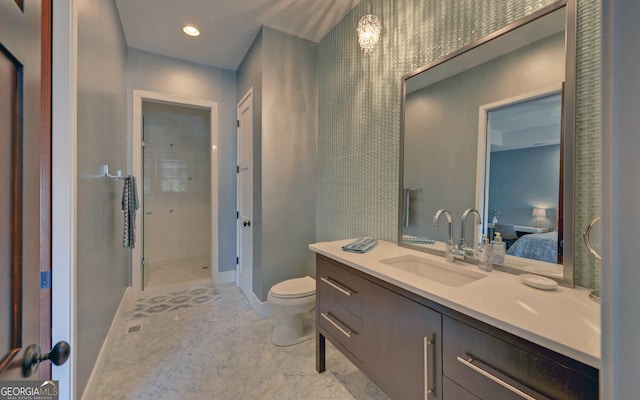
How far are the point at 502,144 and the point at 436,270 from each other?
0.76 meters

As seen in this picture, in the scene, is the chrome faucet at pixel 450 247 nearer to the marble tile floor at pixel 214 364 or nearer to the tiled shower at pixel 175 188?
the marble tile floor at pixel 214 364

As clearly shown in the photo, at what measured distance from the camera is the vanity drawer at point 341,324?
1441mm

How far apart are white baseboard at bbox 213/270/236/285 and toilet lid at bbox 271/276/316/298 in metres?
1.44

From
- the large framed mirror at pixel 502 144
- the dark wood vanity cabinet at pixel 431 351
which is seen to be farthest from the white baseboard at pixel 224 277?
the large framed mirror at pixel 502 144

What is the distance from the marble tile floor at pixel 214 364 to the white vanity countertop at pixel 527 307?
95 centimetres

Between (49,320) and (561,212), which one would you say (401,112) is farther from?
(49,320)

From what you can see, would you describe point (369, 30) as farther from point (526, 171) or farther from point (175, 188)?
point (175, 188)

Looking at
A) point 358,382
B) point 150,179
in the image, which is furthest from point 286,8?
point 150,179

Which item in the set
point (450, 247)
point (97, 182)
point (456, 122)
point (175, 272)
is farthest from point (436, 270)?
point (175, 272)

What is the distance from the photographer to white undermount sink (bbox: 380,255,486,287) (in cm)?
134

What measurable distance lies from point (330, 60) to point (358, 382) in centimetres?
272

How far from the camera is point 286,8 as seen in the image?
2234mm

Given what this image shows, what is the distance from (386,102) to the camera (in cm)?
196
